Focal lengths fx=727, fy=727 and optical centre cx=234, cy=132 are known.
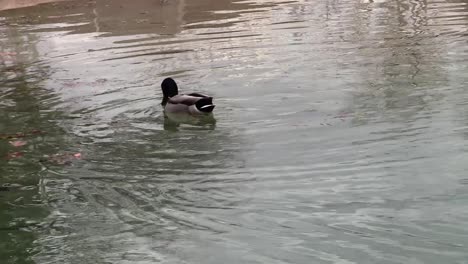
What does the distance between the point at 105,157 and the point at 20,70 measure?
20.2 ft

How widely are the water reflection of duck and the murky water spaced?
5.1 inches

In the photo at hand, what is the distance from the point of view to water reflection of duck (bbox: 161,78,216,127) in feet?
29.9

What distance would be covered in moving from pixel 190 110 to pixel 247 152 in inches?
74.3

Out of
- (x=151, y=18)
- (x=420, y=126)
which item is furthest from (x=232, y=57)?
(x=151, y=18)

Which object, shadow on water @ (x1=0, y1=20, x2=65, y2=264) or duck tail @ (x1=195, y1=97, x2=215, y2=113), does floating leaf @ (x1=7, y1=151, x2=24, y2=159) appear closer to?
shadow on water @ (x1=0, y1=20, x2=65, y2=264)

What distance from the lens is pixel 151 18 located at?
19.6 meters

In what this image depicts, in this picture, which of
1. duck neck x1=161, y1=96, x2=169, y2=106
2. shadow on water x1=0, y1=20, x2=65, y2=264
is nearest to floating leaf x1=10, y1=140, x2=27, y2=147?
shadow on water x1=0, y1=20, x2=65, y2=264

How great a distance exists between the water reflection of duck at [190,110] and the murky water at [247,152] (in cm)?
13

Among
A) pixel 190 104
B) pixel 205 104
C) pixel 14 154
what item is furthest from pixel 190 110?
pixel 14 154

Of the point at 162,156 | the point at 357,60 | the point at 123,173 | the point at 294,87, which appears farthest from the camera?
the point at 357,60

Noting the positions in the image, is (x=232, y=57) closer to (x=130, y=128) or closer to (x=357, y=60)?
(x=357, y=60)

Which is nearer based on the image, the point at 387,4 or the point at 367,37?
the point at 367,37

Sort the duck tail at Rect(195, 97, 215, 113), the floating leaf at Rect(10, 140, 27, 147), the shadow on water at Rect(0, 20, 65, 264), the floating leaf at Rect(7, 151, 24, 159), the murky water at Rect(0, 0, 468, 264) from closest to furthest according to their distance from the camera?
1. the murky water at Rect(0, 0, 468, 264)
2. the shadow on water at Rect(0, 20, 65, 264)
3. the floating leaf at Rect(7, 151, 24, 159)
4. the floating leaf at Rect(10, 140, 27, 147)
5. the duck tail at Rect(195, 97, 215, 113)

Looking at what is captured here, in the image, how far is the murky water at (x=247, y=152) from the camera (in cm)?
578
